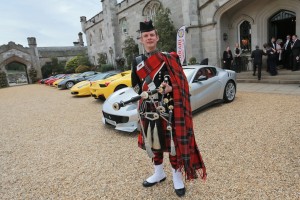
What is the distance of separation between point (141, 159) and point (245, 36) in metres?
12.6

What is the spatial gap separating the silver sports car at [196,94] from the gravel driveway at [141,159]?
0.96 feet

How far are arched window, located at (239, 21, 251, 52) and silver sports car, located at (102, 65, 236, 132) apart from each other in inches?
299

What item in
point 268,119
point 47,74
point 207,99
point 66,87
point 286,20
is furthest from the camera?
point 47,74

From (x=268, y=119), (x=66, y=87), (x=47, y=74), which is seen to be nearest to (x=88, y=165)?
(x=268, y=119)

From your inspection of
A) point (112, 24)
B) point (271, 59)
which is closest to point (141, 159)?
point (271, 59)

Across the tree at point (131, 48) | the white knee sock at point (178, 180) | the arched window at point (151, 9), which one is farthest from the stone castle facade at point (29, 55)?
the white knee sock at point (178, 180)

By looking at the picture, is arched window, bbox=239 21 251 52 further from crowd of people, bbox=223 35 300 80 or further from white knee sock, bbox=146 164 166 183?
white knee sock, bbox=146 164 166 183

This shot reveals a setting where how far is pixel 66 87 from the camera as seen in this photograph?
1681cm

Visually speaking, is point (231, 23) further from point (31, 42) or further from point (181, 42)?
point (31, 42)

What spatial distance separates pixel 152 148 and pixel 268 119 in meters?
3.62

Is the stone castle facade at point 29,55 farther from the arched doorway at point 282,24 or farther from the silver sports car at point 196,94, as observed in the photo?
the arched doorway at point 282,24

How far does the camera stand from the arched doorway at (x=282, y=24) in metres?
11.9

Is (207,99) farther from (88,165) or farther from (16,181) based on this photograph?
(16,181)

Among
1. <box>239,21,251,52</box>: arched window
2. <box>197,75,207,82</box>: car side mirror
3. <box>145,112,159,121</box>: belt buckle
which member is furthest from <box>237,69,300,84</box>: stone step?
<box>145,112,159,121</box>: belt buckle
